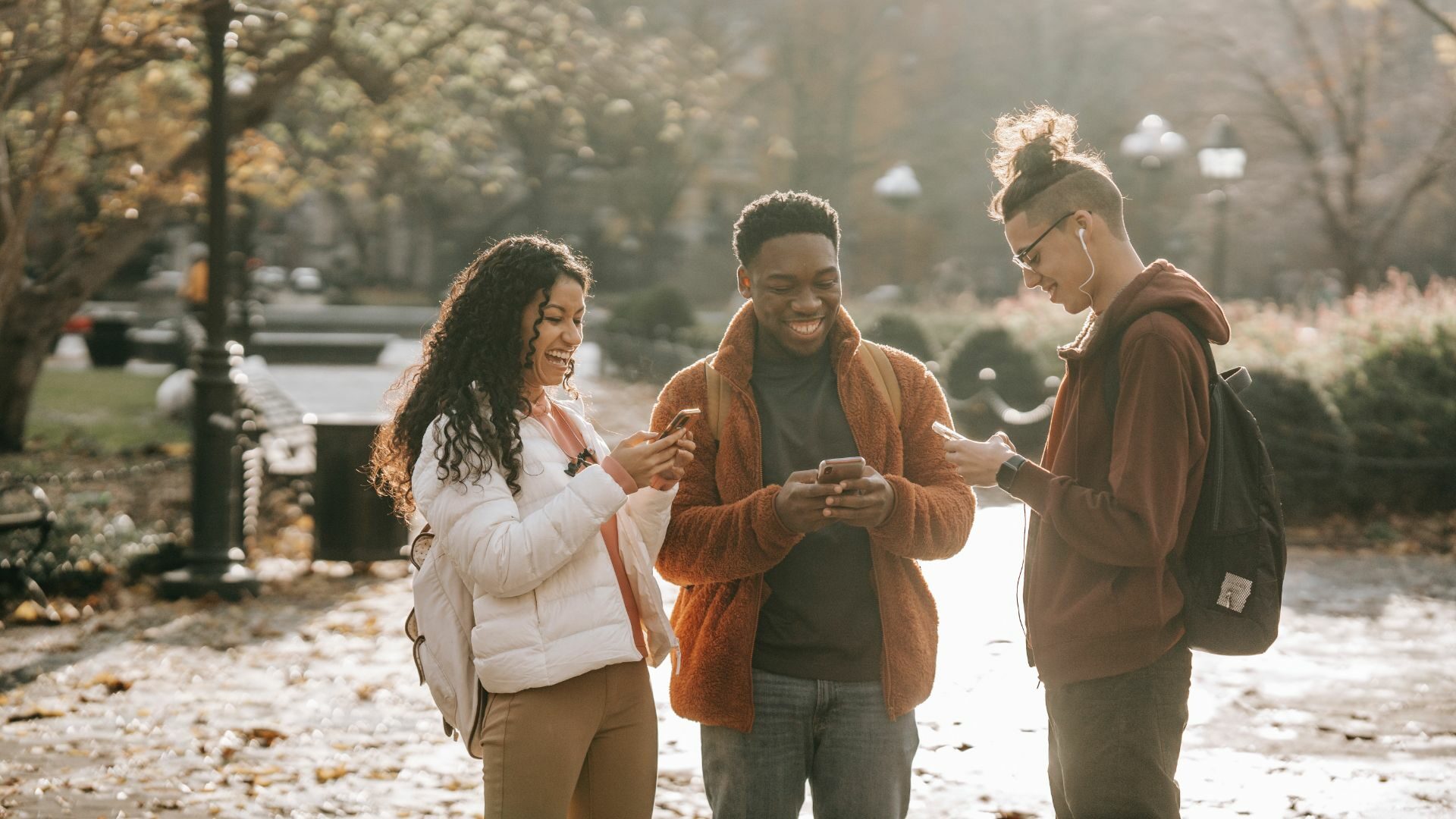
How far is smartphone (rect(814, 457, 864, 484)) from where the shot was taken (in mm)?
2986

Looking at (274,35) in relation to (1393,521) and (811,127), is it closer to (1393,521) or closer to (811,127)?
(1393,521)

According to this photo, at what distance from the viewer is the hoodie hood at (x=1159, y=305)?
3.06m

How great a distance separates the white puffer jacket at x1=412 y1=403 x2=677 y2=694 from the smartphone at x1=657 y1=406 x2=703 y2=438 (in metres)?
0.16

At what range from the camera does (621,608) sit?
3.16 m

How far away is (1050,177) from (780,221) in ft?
2.00

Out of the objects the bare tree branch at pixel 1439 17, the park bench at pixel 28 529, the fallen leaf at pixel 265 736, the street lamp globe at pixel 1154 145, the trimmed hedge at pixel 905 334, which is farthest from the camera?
the street lamp globe at pixel 1154 145

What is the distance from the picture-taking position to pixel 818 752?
10.7 ft

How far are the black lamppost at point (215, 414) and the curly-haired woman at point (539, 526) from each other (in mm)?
6472

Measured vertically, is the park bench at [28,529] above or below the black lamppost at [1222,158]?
below

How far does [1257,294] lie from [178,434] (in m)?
40.0

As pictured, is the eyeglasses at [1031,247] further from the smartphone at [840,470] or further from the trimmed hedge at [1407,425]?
the trimmed hedge at [1407,425]

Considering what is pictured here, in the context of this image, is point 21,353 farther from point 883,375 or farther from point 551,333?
point 883,375

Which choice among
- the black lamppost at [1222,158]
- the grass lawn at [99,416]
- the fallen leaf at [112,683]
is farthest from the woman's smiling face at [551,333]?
the black lamppost at [1222,158]

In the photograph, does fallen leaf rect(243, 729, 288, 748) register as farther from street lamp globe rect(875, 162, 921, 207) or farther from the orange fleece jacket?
street lamp globe rect(875, 162, 921, 207)
